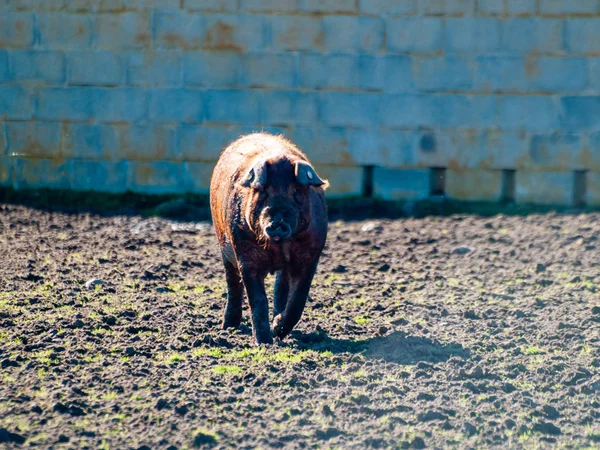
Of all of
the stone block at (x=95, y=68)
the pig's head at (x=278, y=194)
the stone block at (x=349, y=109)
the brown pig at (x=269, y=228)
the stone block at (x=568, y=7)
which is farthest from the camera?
the stone block at (x=95, y=68)

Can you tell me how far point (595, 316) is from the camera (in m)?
7.10

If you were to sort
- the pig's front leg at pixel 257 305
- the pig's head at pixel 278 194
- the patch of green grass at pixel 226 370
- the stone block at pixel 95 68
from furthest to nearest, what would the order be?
the stone block at pixel 95 68 < the pig's front leg at pixel 257 305 < the pig's head at pixel 278 194 < the patch of green grass at pixel 226 370

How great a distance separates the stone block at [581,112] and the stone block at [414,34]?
152 centimetres

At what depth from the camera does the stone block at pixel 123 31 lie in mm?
11703

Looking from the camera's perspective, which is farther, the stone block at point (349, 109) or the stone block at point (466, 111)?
the stone block at point (349, 109)

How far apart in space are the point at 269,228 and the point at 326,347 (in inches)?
36.9

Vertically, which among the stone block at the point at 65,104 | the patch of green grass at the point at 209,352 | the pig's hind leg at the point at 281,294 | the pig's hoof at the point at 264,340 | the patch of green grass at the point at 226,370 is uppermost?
the stone block at the point at 65,104

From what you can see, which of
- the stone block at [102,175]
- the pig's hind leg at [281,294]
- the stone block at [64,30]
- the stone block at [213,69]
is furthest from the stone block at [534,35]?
the pig's hind leg at [281,294]

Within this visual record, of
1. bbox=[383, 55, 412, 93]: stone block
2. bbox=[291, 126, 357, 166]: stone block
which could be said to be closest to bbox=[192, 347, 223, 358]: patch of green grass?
bbox=[291, 126, 357, 166]: stone block

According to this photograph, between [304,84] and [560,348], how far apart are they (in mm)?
5855

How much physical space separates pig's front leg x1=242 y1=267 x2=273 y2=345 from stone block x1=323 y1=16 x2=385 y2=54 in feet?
17.7

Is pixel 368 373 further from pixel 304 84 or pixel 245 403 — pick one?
pixel 304 84

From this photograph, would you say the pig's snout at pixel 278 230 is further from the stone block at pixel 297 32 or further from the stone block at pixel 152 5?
A: the stone block at pixel 152 5

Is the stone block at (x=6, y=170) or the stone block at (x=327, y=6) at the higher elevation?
the stone block at (x=327, y=6)
